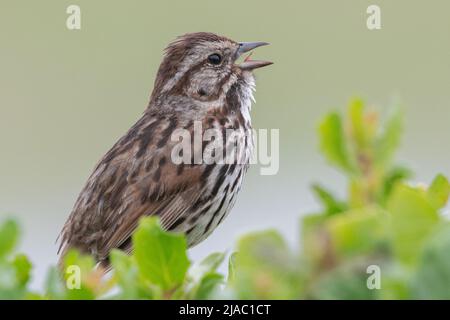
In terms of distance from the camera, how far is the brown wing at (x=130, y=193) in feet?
17.5

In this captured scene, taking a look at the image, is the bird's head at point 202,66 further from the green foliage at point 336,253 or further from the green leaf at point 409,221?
the green leaf at point 409,221

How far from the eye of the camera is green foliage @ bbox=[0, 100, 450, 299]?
4.65ft

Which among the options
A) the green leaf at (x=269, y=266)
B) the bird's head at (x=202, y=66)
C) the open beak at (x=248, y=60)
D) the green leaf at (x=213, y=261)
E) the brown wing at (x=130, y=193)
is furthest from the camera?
the open beak at (x=248, y=60)

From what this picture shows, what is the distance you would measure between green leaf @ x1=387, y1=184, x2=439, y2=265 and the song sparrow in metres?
3.87

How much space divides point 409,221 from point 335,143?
0.98 ft

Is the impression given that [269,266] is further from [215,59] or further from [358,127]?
[215,59]

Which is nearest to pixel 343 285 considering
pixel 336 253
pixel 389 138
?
pixel 336 253

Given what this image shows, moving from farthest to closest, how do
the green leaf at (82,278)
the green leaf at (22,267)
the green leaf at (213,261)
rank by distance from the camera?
1. the green leaf at (213,261)
2. the green leaf at (22,267)
3. the green leaf at (82,278)

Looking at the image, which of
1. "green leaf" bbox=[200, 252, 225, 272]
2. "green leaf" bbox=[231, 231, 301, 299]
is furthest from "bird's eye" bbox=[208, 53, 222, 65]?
"green leaf" bbox=[231, 231, 301, 299]

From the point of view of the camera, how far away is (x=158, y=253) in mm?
1790

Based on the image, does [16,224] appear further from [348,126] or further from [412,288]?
[412,288]

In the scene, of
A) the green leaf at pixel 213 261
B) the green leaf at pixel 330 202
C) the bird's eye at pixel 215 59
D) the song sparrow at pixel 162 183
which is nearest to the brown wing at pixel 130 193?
the song sparrow at pixel 162 183

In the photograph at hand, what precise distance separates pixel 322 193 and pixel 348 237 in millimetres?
343

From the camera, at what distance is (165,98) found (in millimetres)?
6094
